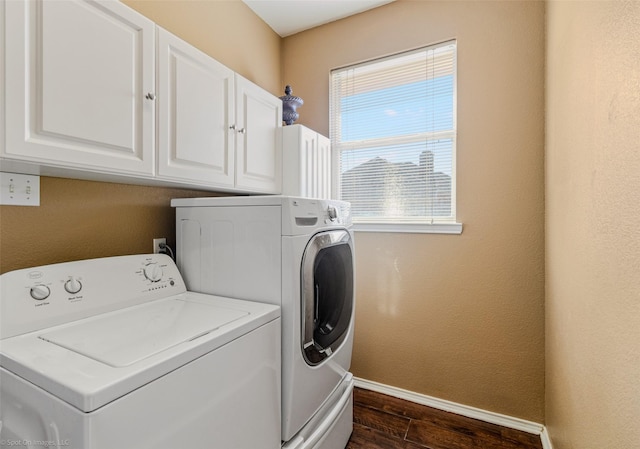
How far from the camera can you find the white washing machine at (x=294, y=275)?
117cm

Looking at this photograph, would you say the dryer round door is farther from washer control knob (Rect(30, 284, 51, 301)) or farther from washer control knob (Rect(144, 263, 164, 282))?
washer control knob (Rect(30, 284, 51, 301))

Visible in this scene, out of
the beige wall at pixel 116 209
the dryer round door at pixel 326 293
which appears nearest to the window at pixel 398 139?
the dryer round door at pixel 326 293

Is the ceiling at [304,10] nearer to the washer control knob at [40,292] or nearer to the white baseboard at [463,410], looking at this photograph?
the washer control knob at [40,292]

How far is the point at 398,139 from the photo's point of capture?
2.17 metres

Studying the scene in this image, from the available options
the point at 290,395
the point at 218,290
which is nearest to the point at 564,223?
the point at 290,395

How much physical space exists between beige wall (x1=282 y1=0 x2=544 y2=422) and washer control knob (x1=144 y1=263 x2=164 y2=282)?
1337 mm

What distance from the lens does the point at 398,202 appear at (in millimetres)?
2176

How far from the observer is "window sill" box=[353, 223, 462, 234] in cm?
195

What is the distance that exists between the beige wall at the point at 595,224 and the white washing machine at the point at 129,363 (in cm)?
101

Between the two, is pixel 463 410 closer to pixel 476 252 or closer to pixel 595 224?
pixel 476 252

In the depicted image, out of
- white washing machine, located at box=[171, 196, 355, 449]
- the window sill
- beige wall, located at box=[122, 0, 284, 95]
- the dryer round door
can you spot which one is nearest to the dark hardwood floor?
white washing machine, located at box=[171, 196, 355, 449]

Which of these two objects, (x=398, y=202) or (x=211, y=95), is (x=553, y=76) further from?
(x=211, y=95)

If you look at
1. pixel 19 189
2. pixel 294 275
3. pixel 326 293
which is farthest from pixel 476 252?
pixel 19 189

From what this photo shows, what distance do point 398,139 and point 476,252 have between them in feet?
3.03
